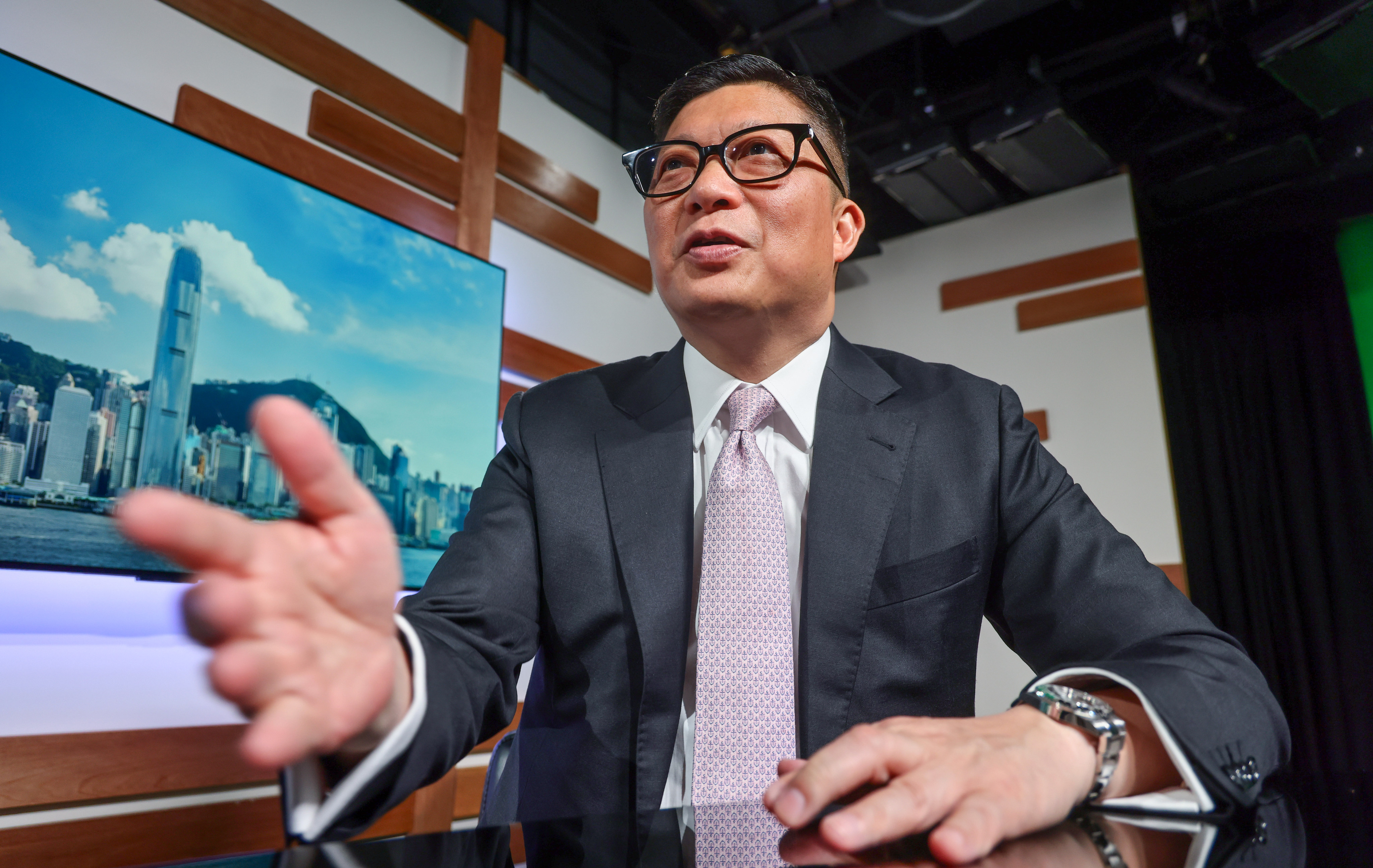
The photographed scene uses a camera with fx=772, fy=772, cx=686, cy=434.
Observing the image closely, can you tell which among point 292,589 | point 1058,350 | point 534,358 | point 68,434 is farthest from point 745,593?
point 1058,350

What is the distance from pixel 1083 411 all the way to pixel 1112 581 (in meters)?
3.49

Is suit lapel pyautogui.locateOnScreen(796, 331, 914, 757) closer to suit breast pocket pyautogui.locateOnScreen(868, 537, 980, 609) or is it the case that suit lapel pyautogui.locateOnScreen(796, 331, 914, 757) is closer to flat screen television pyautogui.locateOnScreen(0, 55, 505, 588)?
suit breast pocket pyautogui.locateOnScreen(868, 537, 980, 609)

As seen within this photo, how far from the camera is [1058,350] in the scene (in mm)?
4250

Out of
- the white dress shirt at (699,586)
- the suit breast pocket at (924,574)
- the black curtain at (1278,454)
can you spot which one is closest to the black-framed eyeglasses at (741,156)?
the white dress shirt at (699,586)

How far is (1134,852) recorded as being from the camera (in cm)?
48

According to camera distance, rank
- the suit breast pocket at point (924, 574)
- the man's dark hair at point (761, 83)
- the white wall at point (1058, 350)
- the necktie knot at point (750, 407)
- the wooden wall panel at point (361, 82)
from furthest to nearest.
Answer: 1. the white wall at point (1058, 350)
2. the wooden wall panel at point (361, 82)
3. the man's dark hair at point (761, 83)
4. the necktie knot at point (750, 407)
5. the suit breast pocket at point (924, 574)

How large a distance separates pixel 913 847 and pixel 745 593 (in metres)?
0.58

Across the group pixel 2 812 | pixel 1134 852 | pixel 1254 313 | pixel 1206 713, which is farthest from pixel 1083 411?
pixel 2 812

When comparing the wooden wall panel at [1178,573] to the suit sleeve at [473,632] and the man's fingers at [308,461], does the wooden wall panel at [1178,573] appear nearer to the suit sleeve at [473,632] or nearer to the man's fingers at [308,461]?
the suit sleeve at [473,632]

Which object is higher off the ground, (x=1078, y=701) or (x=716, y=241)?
(x=716, y=241)

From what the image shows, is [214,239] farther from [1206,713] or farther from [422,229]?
[1206,713]

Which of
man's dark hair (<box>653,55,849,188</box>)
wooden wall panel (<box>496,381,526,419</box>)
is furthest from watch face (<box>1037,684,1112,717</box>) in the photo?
wooden wall panel (<box>496,381,526,419</box>)

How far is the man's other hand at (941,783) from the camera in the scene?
50cm

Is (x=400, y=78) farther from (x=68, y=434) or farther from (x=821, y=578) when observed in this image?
(x=821, y=578)
